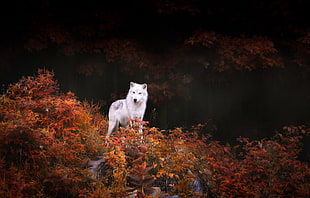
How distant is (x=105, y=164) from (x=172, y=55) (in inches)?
182

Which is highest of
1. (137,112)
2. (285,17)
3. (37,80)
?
(285,17)

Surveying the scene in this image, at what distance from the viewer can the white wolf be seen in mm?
5727

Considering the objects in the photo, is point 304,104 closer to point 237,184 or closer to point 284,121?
point 284,121

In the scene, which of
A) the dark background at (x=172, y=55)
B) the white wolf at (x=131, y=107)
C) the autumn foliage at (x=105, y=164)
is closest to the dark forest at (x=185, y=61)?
the dark background at (x=172, y=55)

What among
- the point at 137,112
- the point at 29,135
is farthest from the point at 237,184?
the point at 29,135

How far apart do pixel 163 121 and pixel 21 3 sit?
4974 mm

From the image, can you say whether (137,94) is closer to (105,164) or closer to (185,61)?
(105,164)

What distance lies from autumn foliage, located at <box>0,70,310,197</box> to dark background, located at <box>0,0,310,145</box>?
2717 mm

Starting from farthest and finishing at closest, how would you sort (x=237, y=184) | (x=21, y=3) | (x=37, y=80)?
(x=21, y=3) < (x=37, y=80) < (x=237, y=184)

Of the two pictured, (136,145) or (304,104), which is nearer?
(136,145)

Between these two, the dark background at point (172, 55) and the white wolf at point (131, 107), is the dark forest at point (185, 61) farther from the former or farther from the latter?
the white wolf at point (131, 107)

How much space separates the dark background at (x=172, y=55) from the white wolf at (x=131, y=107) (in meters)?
1.87

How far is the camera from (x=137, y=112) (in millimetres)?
5801

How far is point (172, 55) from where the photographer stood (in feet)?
27.8
